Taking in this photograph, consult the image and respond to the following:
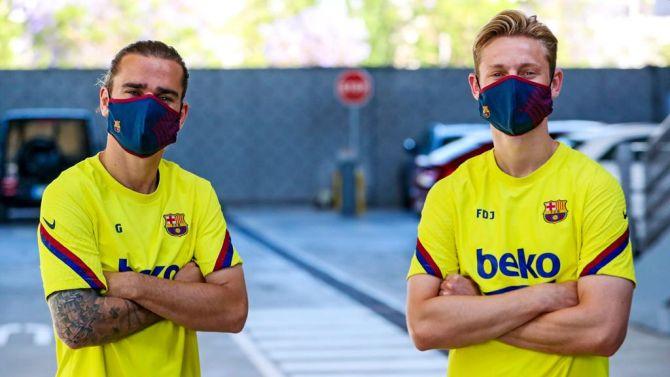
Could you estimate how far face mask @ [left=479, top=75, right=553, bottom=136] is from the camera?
12.1 feet

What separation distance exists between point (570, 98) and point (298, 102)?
5702mm

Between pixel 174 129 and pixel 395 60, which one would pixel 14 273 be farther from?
pixel 395 60

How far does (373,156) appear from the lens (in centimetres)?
2717

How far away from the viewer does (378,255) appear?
57.2ft

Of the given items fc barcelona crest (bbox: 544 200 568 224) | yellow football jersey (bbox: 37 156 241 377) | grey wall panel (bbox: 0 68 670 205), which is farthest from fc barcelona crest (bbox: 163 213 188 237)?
grey wall panel (bbox: 0 68 670 205)

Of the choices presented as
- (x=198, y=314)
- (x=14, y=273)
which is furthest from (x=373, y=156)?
(x=198, y=314)

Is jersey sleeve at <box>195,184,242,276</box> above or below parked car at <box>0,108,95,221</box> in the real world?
above

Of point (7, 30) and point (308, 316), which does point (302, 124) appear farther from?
point (7, 30)

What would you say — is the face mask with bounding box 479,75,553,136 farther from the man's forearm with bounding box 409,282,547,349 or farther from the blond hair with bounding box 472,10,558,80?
the man's forearm with bounding box 409,282,547,349

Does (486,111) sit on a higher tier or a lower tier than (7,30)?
higher

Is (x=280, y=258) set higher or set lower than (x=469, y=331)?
lower

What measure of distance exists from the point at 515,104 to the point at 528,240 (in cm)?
40

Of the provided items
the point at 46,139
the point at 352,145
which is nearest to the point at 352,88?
the point at 352,145

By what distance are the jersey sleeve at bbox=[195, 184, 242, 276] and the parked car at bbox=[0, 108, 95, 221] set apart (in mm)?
18182
